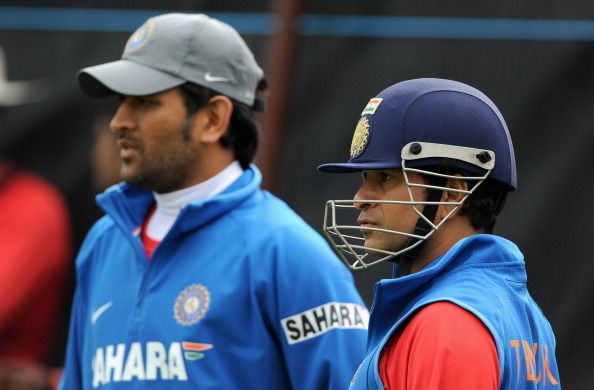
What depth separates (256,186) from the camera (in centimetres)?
369

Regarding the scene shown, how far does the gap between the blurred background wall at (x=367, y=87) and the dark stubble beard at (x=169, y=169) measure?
1364 mm

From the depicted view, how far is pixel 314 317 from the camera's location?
339cm

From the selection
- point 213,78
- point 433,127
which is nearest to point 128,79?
point 213,78

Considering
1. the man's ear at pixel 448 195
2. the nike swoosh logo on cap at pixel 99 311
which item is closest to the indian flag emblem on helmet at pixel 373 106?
the man's ear at pixel 448 195

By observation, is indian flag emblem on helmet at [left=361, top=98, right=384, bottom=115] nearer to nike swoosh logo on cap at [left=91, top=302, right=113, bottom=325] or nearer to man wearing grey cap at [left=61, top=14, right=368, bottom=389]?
man wearing grey cap at [left=61, top=14, right=368, bottom=389]

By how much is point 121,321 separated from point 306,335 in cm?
56

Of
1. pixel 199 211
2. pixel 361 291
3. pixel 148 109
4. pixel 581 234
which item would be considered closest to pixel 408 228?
pixel 199 211

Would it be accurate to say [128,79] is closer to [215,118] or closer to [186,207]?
[215,118]

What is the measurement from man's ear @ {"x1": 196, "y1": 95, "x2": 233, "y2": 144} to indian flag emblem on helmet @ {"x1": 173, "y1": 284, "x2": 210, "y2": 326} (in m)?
0.52

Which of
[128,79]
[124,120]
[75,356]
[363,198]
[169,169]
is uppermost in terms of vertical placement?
[363,198]

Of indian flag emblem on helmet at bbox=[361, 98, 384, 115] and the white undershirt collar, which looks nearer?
indian flag emblem on helmet at bbox=[361, 98, 384, 115]

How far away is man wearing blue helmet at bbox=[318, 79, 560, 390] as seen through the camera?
2.49 meters

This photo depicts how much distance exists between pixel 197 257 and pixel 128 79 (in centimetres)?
59

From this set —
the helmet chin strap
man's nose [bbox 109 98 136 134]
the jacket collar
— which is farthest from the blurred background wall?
the helmet chin strap
